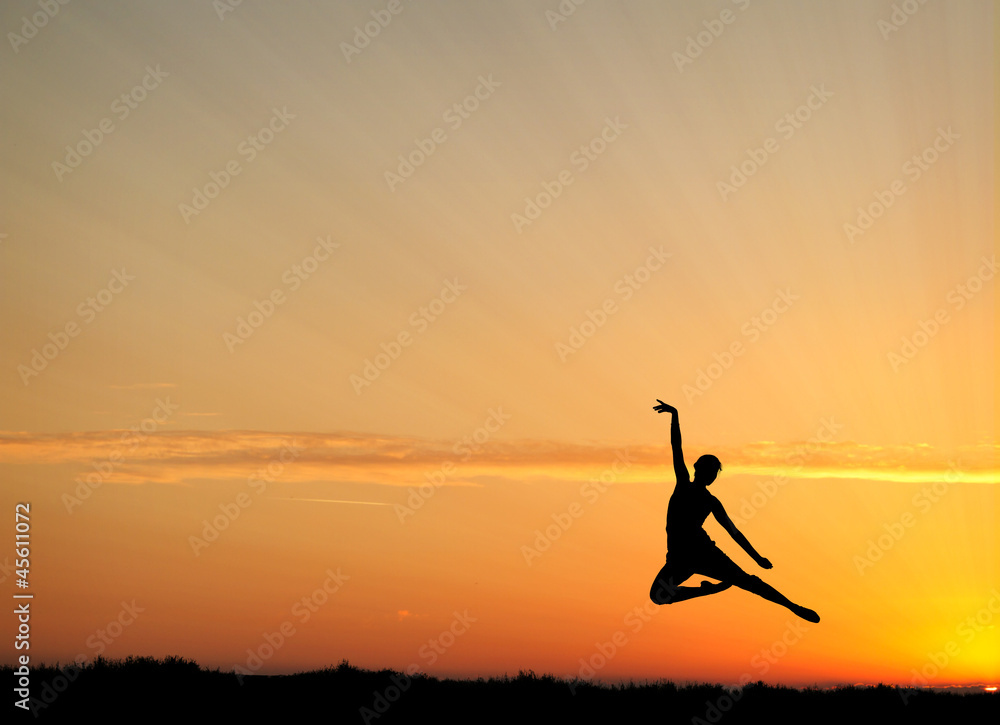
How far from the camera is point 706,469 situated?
1490 centimetres

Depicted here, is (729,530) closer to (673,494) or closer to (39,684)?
(673,494)

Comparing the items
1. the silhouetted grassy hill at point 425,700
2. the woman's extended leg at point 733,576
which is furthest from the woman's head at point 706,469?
the silhouetted grassy hill at point 425,700

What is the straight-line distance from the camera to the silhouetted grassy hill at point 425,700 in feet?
52.5

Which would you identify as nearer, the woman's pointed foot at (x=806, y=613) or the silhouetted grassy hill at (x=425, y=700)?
the woman's pointed foot at (x=806, y=613)

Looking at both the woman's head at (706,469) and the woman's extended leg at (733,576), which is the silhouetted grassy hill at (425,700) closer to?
the woman's extended leg at (733,576)

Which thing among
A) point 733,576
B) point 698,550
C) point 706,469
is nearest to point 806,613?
point 733,576

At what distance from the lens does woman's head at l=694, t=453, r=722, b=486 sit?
14.9 meters

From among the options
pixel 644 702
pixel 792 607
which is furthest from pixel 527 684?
pixel 792 607

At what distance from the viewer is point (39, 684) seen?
17.0m

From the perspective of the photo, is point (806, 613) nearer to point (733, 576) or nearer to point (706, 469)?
point (733, 576)

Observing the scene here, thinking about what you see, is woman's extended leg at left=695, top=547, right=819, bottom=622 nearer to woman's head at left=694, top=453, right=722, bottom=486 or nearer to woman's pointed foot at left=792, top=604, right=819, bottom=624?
woman's pointed foot at left=792, top=604, right=819, bottom=624

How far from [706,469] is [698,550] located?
1.36 m

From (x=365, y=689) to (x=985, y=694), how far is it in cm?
1197

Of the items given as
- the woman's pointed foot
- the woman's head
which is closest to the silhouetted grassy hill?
the woman's pointed foot
